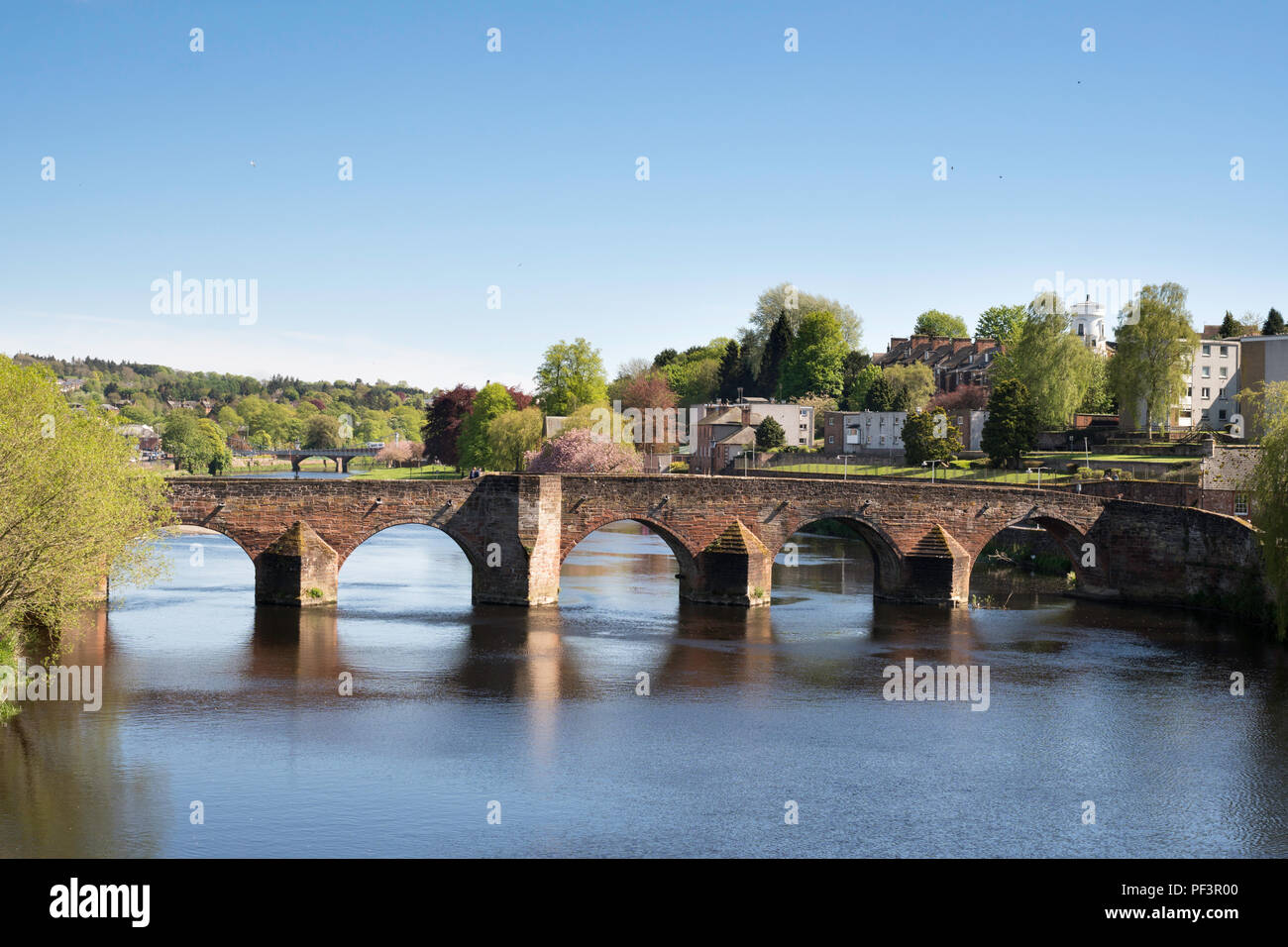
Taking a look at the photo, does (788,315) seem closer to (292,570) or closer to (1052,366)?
(1052,366)

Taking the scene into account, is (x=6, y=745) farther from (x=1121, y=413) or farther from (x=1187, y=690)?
(x=1121, y=413)

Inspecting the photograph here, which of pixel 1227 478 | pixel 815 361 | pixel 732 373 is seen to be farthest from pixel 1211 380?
pixel 732 373

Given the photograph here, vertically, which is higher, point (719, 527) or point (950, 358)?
point (950, 358)

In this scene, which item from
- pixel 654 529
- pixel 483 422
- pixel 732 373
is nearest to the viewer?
pixel 654 529

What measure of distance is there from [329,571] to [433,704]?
13.7 metres

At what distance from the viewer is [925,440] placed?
8162cm

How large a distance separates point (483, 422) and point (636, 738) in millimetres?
72384

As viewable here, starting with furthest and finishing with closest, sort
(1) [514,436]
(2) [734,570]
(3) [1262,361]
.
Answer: (1) [514,436], (3) [1262,361], (2) [734,570]

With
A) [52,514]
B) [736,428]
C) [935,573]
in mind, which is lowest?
[935,573]

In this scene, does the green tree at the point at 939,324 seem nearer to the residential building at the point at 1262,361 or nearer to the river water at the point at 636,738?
the residential building at the point at 1262,361

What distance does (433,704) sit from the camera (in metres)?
29.8

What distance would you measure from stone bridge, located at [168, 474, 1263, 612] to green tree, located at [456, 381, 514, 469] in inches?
1995

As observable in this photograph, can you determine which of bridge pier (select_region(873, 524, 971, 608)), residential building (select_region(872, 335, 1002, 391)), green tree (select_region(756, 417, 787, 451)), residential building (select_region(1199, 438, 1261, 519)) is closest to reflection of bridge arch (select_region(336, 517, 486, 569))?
bridge pier (select_region(873, 524, 971, 608))
